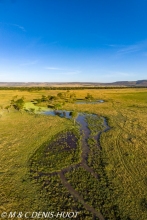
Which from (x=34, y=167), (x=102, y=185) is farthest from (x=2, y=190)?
(x=102, y=185)

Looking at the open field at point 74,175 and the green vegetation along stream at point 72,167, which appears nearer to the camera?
the open field at point 74,175

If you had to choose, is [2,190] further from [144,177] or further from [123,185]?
[144,177]

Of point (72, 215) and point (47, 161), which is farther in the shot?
point (47, 161)

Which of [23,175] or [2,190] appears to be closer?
[2,190]

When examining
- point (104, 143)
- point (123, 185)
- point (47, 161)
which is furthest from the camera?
point (104, 143)

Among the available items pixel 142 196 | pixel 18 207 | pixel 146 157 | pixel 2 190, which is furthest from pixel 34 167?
pixel 146 157

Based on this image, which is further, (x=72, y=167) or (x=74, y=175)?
(x=72, y=167)

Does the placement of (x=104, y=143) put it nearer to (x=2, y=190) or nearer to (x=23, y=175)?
(x=23, y=175)

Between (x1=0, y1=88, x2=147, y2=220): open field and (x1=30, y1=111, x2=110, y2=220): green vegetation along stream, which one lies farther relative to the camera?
(x1=30, y1=111, x2=110, y2=220): green vegetation along stream

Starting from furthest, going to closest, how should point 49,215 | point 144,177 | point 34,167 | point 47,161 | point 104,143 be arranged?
point 104,143 → point 47,161 → point 34,167 → point 144,177 → point 49,215
